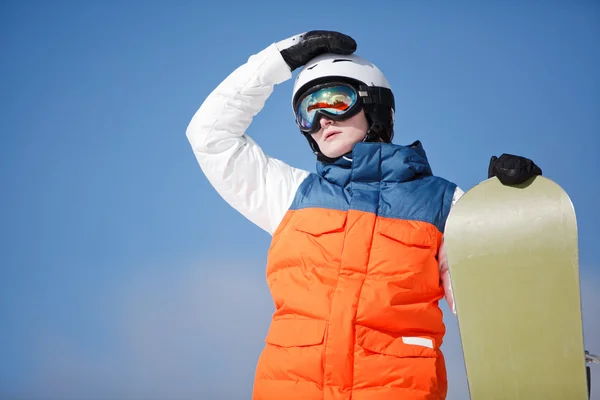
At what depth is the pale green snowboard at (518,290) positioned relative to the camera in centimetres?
188

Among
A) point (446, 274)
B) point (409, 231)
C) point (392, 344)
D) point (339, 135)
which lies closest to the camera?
point (392, 344)

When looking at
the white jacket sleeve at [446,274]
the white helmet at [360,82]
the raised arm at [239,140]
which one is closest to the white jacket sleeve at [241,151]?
the raised arm at [239,140]

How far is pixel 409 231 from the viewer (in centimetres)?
207

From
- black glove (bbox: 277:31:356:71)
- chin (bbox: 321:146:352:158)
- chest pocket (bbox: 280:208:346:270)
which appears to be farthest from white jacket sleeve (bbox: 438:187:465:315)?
black glove (bbox: 277:31:356:71)

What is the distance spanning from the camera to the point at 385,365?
1.91 m

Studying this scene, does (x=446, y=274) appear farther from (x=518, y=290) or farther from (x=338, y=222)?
(x=338, y=222)

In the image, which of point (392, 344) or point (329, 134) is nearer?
point (392, 344)

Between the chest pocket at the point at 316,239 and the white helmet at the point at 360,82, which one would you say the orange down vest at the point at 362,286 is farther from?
the white helmet at the point at 360,82

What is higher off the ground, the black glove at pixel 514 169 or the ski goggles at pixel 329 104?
the ski goggles at pixel 329 104

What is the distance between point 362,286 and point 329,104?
32.4 inches

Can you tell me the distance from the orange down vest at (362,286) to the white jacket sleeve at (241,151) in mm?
171

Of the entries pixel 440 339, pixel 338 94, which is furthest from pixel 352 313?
pixel 338 94

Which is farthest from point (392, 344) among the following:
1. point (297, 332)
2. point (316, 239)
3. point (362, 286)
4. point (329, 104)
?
point (329, 104)

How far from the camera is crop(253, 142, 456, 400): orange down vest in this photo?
6.30ft
